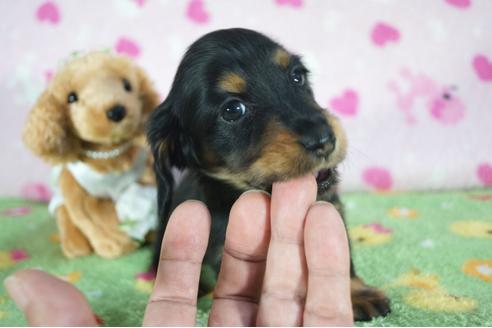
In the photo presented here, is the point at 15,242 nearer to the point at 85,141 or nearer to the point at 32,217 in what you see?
the point at 32,217

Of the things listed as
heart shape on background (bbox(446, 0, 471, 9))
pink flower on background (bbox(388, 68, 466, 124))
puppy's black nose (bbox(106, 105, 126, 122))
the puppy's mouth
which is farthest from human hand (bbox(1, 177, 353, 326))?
heart shape on background (bbox(446, 0, 471, 9))

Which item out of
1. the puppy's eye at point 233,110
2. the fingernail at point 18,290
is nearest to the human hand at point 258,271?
the fingernail at point 18,290

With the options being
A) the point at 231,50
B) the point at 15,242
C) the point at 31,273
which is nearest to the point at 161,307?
the point at 31,273

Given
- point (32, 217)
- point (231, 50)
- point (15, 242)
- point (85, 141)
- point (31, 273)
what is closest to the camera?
point (31, 273)

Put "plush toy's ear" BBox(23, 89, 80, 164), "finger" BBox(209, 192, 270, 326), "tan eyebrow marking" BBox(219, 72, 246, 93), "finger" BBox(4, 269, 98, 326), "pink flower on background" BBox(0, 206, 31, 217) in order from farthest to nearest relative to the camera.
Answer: "pink flower on background" BBox(0, 206, 31, 217) < "plush toy's ear" BBox(23, 89, 80, 164) < "tan eyebrow marking" BBox(219, 72, 246, 93) < "finger" BBox(209, 192, 270, 326) < "finger" BBox(4, 269, 98, 326)

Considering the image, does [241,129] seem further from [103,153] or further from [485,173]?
[485,173]

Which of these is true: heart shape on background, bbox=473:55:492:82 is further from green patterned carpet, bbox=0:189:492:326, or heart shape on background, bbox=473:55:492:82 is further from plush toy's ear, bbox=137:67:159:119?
plush toy's ear, bbox=137:67:159:119

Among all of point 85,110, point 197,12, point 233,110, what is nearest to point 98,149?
point 85,110
